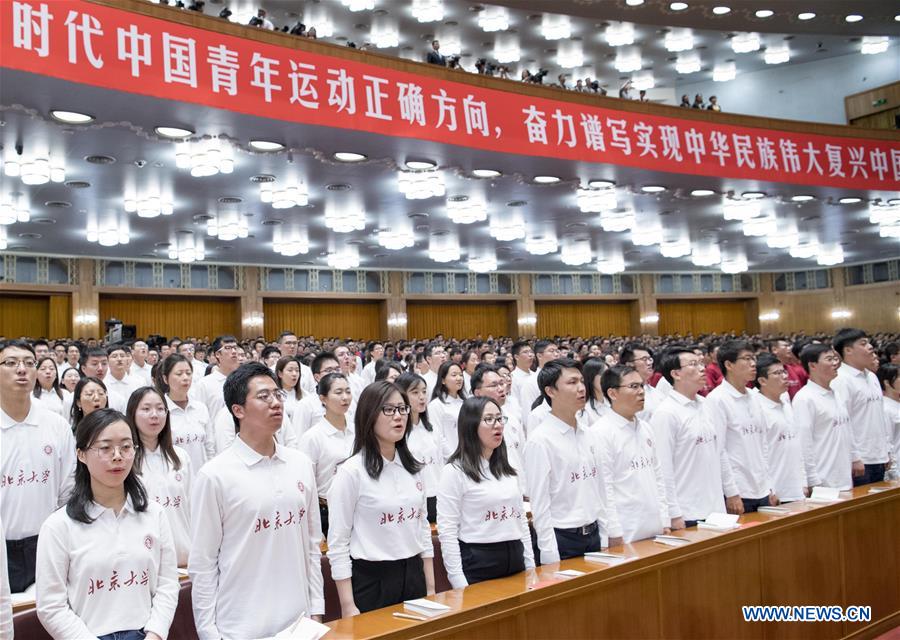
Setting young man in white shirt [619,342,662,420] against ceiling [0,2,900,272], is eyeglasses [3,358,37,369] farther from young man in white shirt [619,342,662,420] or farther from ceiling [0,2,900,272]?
young man in white shirt [619,342,662,420]

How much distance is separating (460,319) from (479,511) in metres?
20.3

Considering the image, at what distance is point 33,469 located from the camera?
394 cm

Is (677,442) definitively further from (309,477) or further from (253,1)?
(253,1)

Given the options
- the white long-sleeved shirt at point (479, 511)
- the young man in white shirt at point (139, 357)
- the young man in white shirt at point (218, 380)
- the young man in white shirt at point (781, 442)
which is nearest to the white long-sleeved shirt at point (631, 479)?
the white long-sleeved shirt at point (479, 511)

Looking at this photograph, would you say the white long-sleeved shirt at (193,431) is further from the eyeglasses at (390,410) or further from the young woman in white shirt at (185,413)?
the eyeglasses at (390,410)

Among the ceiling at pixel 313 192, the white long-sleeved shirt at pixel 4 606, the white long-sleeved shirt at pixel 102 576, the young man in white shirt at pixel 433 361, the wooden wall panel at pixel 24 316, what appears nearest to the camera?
the white long-sleeved shirt at pixel 4 606

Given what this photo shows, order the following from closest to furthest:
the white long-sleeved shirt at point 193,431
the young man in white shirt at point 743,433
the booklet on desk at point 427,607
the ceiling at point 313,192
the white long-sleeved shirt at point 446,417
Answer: the booklet on desk at point 427,607
the young man in white shirt at point 743,433
the white long-sleeved shirt at point 193,431
the white long-sleeved shirt at point 446,417
the ceiling at point 313,192

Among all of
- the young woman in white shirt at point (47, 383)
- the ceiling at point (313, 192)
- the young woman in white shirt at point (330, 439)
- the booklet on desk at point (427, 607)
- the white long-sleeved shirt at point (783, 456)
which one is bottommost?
the booklet on desk at point (427, 607)

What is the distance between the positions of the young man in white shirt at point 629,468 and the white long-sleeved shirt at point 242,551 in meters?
1.89

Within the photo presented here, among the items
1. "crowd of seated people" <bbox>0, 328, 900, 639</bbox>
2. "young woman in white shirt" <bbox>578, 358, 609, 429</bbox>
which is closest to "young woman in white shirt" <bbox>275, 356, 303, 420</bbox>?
"crowd of seated people" <bbox>0, 328, 900, 639</bbox>

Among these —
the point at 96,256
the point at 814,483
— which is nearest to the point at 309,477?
the point at 814,483

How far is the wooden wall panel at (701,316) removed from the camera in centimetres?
2705

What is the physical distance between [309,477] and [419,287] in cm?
1952

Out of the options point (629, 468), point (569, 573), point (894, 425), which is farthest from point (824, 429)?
point (569, 573)
